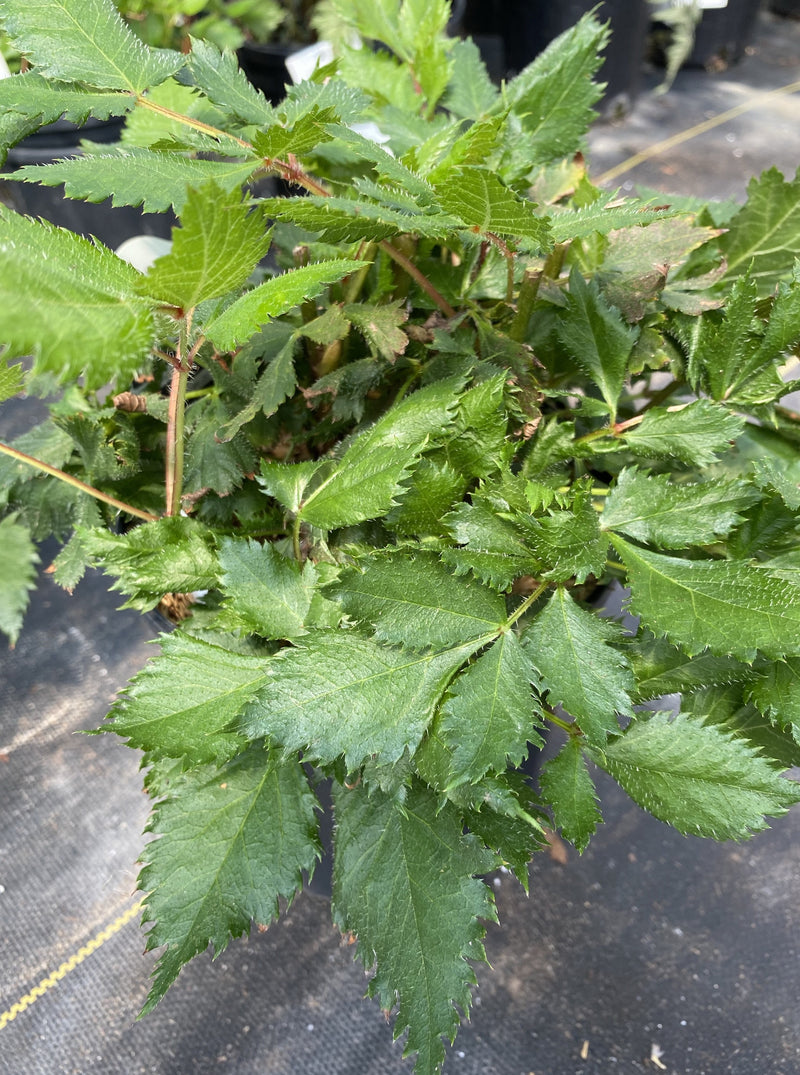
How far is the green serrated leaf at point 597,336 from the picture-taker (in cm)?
49

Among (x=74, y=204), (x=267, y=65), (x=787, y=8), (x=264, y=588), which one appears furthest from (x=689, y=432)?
(x=787, y=8)

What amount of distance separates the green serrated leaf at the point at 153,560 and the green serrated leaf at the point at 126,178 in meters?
0.18

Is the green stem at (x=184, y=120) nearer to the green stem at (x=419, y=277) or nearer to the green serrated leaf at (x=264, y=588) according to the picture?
the green stem at (x=419, y=277)

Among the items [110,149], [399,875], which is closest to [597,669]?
[399,875]

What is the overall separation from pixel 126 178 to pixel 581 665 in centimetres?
34

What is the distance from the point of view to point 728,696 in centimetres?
48

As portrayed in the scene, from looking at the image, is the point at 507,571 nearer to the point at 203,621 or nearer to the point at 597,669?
the point at 597,669

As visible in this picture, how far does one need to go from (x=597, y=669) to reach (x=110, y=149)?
1.38ft

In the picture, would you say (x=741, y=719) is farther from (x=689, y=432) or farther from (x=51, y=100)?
(x=51, y=100)

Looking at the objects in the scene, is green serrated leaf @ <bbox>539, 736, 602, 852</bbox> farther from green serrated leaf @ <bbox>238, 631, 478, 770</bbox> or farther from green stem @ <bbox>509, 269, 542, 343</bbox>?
green stem @ <bbox>509, 269, 542, 343</bbox>

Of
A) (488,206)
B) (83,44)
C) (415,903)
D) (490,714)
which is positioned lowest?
(415,903)

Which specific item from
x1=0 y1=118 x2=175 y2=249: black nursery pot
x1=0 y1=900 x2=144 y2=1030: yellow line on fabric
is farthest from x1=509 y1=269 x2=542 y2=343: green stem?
x1=0 y1=118 x2=175 y2=249: black nursery pot

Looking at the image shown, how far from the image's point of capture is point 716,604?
1.37ft

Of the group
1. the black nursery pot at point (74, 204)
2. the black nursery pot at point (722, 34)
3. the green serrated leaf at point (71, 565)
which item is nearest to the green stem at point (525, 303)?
the green serrated leaf at point (71, 565)
